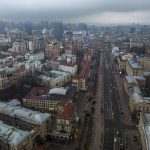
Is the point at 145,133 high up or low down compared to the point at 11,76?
down

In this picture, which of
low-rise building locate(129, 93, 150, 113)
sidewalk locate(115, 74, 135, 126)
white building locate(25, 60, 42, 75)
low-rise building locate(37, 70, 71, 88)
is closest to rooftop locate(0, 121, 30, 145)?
sidewalk locate(115, 74, 135, 126)

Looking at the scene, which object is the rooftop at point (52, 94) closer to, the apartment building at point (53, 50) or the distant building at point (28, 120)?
the distant building at point (28, 120)

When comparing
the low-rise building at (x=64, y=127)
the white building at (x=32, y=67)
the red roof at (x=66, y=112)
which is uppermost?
the white building at (x=32, y=67)

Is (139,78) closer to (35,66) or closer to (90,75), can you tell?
(90,75)

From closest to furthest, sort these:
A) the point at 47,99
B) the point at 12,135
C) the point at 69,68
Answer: the point at 12,135 → the point at 47,99 → the point at 69,68

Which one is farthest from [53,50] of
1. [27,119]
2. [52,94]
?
[27,119]

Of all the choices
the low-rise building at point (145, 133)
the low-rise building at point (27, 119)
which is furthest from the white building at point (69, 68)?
the low-rise building at point (145, 133)

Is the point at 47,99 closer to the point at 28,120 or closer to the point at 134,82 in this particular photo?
the point at 28,120

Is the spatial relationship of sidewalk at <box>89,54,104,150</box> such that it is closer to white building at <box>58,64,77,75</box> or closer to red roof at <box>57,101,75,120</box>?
red roof at <box>57,101,75,120</box>
